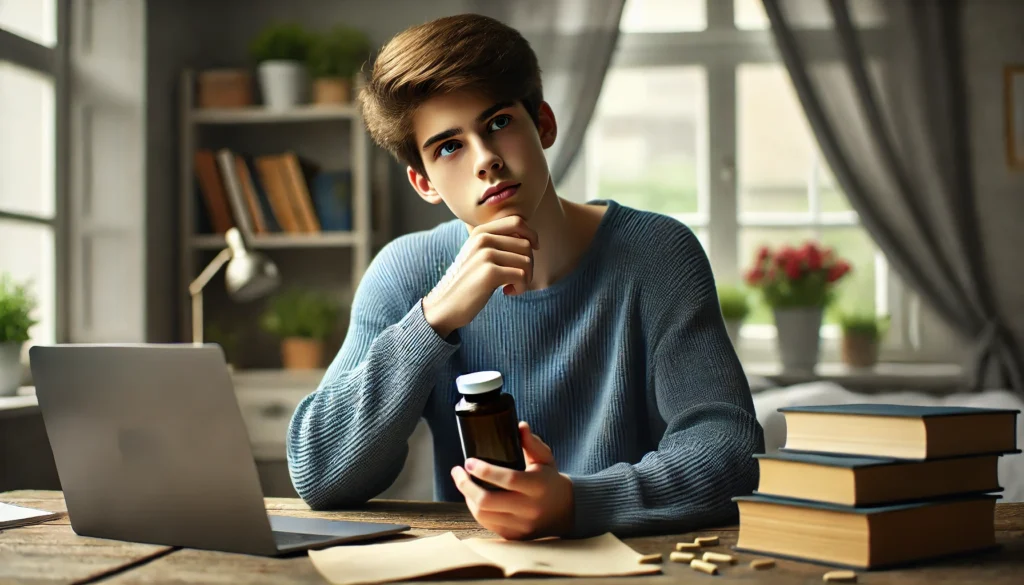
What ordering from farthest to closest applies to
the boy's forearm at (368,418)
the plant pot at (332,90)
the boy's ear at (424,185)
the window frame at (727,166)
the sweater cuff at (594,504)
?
the window frame at (727,166) → the plant pot at (332,90) → the boy's ear at (424,185) → the boy's forearm at (368,418) → the sweater cuff at (594,504)

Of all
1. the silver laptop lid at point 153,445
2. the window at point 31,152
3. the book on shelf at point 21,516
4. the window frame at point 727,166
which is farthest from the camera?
the window frame at point 727,166

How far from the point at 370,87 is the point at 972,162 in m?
3.03

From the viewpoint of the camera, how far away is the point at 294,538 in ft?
3.53

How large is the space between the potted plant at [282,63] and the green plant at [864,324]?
2.26 meters

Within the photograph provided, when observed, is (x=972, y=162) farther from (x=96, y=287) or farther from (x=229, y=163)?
(x=96, y=287)

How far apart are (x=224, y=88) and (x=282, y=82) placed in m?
0.23

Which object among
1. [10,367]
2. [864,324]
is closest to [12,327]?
[10,367]

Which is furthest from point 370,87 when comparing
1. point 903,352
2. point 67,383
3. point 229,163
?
point 903,352

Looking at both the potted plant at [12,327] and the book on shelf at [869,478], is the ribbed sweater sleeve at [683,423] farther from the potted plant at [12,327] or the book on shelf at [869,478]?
the potted plant at [12,327]

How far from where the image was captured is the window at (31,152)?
309 cm

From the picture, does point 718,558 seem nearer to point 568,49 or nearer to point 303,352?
point 303,352

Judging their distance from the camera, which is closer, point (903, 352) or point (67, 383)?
point (67, 383)

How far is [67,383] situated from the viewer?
42.4 inches

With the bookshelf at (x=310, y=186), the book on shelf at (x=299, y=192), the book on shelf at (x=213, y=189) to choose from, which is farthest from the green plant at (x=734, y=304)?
the book on shelf at (x=213, y=189)
